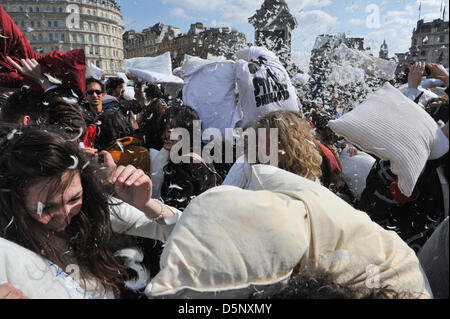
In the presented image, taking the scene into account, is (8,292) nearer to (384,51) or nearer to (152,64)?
(384,51)

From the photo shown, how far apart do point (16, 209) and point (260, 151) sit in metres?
1.19

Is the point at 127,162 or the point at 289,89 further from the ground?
the point at 289,89

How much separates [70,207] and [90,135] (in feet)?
4.21

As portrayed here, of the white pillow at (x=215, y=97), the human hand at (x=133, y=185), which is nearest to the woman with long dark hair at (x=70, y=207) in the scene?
the human hand at (x=133, y=185)

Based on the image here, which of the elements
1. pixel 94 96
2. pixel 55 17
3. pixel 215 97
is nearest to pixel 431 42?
pixel 215 97

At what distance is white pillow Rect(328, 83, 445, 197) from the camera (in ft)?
Answer: 3.10

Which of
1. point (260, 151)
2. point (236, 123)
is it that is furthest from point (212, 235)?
point (236, 123)

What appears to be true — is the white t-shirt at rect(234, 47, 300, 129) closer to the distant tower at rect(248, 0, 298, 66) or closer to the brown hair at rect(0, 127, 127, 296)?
the distant tower at rect(248, 0, 298, 66)

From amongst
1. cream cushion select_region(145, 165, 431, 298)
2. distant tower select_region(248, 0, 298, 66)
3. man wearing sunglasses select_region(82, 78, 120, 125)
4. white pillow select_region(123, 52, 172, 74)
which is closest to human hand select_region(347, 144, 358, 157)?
distant tower select_region(248, 0, 298, 66)

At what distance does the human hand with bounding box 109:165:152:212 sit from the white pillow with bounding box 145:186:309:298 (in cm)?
57

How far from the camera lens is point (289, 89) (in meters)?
2.47

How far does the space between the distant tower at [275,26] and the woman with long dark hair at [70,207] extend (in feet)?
6.81

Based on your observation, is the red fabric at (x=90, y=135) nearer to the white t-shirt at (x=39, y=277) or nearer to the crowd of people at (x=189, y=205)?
the crowd of people at (x=189, y=205)

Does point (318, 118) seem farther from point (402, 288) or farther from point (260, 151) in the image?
point (402, 288)
